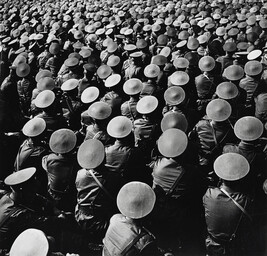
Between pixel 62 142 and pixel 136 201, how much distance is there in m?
1.79

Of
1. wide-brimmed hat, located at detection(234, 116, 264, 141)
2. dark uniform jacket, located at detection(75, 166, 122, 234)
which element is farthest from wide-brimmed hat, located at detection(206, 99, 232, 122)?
dark uniform jacket, located at detection(75, 166, 122, 234)

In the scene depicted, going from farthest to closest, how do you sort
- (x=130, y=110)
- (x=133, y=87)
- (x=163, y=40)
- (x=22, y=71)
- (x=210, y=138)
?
(x=163, y=40)
(x=22, y=71)
(x=133, y=87)
(x=130, y=110)
(x=210, y=138)

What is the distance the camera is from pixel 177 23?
467 inches

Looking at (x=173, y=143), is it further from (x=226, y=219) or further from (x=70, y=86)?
(x=70, y=86)

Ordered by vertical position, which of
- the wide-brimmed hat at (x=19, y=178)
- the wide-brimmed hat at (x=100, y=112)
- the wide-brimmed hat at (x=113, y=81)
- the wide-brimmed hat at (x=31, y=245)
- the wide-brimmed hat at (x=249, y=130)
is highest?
the wide-brimmed hat at (x=31, y=245)

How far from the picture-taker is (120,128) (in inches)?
187

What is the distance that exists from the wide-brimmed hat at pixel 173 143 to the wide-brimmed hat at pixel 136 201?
0.85 m

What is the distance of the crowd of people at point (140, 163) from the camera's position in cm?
356

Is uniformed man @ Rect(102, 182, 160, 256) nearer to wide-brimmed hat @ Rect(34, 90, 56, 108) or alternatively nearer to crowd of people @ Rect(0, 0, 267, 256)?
crowd of people @ Rect(0, 0, 267, 256)

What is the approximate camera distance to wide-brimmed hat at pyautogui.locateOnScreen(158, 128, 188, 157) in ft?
13.5

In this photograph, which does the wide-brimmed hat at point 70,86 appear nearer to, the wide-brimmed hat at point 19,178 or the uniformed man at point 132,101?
the uniformed man at point 132,101

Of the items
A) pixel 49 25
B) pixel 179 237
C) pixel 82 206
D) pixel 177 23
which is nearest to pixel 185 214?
pixel 179 237

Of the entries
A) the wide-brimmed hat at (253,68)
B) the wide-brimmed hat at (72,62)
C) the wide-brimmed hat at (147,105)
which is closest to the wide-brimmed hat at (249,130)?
the wide-brimmed hat at (147,105)

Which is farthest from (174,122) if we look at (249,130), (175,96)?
(249,130)
